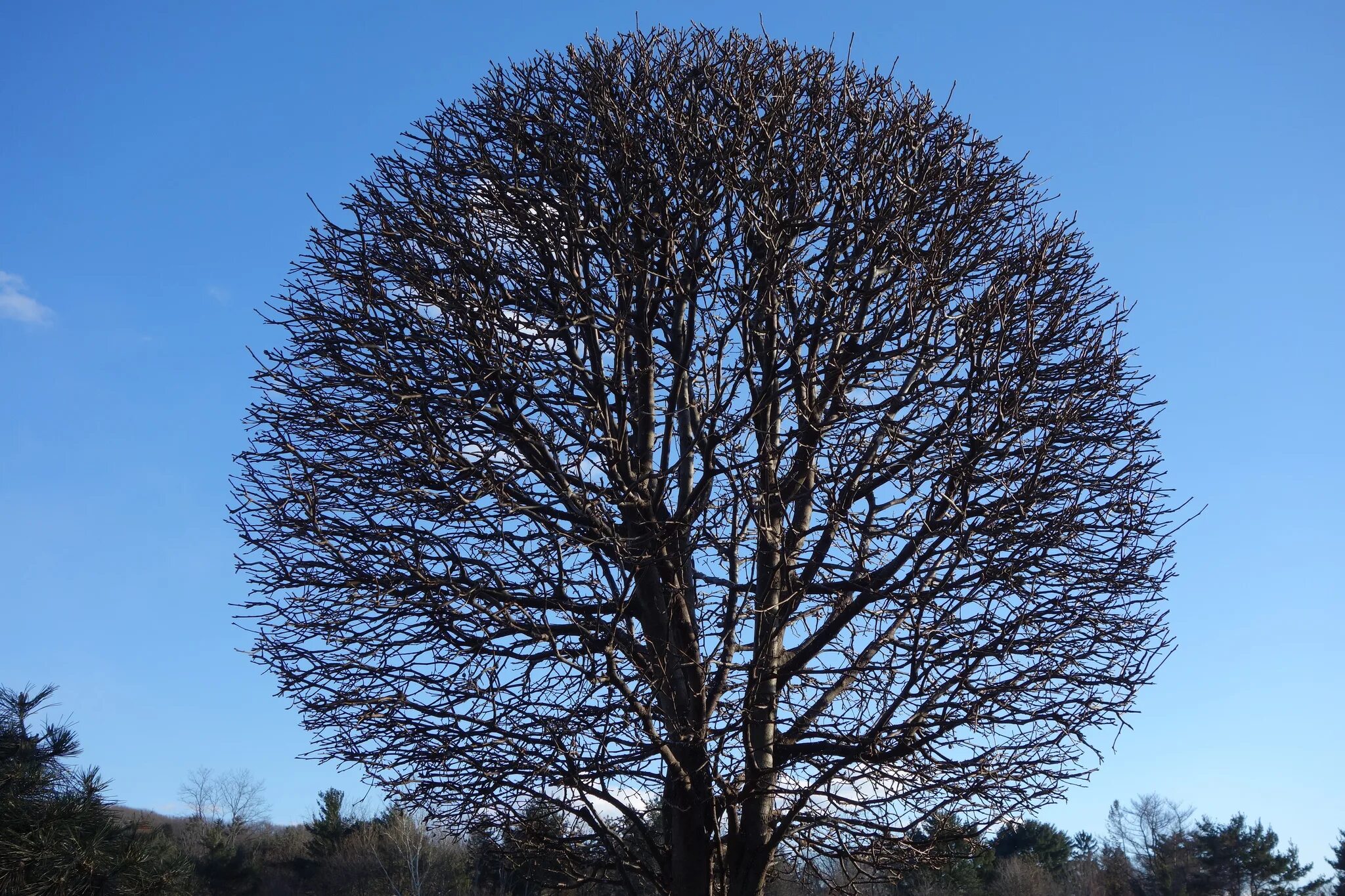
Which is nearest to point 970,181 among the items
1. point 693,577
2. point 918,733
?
point 693,577

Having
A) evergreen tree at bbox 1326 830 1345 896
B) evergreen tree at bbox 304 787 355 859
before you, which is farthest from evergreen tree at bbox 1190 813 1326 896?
evergreen tree at bbox 304 787 355 859

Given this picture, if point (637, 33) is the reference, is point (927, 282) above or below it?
below

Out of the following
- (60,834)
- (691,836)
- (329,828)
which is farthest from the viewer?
(329,828)

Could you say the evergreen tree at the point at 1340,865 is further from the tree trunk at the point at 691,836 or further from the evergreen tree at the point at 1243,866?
the tree trunk at the point at 691,836

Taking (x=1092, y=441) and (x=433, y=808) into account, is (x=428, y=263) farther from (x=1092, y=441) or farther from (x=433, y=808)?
(x=1092, y=441)

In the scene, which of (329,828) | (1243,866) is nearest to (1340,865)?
(1243,866)

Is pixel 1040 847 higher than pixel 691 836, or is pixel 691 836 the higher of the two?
pixel 1040 847

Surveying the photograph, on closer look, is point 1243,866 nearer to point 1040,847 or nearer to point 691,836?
point 1040,847

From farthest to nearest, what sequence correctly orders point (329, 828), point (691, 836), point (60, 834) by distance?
point (329, 828) → point (60, 834) → point (691, 836)

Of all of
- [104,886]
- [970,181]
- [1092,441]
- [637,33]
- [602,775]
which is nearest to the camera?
[602,775]

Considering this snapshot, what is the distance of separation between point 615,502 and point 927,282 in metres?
2.27

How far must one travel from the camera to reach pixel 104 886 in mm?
8359

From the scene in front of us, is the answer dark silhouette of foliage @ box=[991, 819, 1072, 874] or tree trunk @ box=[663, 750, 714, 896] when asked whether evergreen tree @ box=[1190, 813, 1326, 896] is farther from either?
tree trunk @ box=[663, 750, 714, 896]

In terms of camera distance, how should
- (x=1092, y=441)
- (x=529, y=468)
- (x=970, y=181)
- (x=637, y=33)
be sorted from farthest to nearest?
1. (x=637, y=33)
2. (x=970, y=181)
3. (x=1092, y=441)
4. (x=529, y=468)
